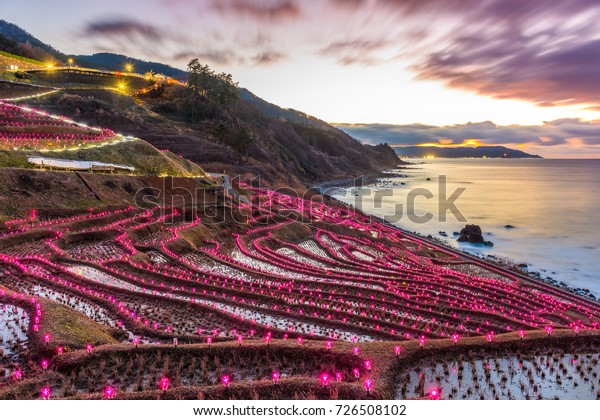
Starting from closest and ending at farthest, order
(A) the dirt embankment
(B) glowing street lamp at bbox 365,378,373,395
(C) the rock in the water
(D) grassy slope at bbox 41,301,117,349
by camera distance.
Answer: (B) glowing street lamp at bbox 365,378,373,395 < (D) grassy slope at bbox 41,301,117,349 < (A) the dirt embankment < (C) the rock in the water

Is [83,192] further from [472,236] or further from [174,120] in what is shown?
[174,120]

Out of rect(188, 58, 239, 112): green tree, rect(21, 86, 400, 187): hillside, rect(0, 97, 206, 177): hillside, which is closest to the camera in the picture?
rect(0, 97, 206, 177): hillside

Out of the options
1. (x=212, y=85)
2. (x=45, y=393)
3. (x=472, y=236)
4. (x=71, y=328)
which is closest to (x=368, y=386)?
(x=45, y=393)

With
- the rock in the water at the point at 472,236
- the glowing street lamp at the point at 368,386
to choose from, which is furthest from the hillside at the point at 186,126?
the glowing street lamp at the point at 368,386

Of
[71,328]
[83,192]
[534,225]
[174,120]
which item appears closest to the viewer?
[71,328]

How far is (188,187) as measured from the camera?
52219mm

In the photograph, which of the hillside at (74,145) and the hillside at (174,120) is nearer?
the hillside at (74,145)

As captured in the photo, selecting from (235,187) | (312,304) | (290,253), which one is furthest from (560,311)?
(235,187)

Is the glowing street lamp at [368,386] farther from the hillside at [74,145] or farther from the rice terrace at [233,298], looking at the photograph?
the hillside at [74,145]

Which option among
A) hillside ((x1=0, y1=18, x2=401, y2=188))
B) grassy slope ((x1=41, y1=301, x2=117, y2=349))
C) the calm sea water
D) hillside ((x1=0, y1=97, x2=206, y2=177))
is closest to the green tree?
hillside ((x1=0, y1=18, x2=401, y2=188))

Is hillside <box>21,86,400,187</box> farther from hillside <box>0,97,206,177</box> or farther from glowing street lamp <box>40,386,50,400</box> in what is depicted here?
glowing street lamp <box>40,386,50,400</box>

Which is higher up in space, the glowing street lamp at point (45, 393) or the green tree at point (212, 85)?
the green tree at point (212, 85)

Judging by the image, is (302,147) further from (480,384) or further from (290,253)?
(480,384)

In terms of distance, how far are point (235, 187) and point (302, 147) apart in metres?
111
